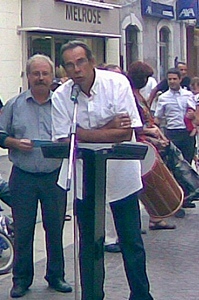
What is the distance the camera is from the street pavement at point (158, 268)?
253 inches

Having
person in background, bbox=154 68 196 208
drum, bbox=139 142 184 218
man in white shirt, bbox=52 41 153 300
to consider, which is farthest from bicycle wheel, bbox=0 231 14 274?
person in background, bbox=154 68 196 208

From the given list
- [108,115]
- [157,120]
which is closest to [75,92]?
[108,115]

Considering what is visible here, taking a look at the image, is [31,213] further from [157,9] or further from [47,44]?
[157,9]

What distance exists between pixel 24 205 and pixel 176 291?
4.73ft

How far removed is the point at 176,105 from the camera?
34.9ft

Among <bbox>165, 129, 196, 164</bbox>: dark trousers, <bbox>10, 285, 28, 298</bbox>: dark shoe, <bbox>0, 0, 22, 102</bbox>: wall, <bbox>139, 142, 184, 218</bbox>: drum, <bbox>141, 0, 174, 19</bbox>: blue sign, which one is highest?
<bbox>141, 0, 174, 19</bbox>: blue sign

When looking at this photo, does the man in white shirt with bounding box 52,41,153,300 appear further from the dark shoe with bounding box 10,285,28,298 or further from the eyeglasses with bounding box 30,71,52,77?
the dark shoe with bounding box 10,285,28,298

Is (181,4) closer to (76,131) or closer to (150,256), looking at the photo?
(150,256)

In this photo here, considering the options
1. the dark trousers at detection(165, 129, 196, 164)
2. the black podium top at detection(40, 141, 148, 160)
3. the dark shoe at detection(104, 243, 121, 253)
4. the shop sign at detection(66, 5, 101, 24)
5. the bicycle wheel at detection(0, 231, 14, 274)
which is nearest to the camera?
the black podium top at detection(40, 141, 148, 160)

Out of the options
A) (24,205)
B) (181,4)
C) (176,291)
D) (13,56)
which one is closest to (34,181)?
(24,205)

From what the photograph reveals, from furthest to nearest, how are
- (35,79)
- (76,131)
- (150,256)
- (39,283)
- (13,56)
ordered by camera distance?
(13,56), (150,256), (39,283), (35,79), (76,131)

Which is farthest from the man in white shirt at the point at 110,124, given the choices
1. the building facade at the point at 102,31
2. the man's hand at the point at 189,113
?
the building facade at the point at 102,31

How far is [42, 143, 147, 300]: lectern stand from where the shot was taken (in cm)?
477

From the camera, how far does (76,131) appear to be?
5215 mm
